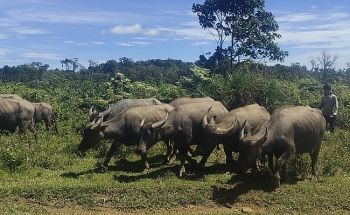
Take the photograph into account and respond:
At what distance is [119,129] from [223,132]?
3063 mm

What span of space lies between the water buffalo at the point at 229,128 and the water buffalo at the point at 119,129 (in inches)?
75.6

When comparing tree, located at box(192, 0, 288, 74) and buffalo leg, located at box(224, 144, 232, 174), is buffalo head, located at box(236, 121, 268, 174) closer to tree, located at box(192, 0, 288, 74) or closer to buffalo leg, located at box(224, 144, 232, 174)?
buffalo leg, located at box(224, 144, 232, 174)

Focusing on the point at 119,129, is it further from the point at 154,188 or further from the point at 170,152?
the point at 154,188

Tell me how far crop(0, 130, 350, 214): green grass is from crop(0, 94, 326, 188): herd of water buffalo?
18.2 inches

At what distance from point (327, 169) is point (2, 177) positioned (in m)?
8.48

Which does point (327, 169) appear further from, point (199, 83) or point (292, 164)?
point (199, 83)

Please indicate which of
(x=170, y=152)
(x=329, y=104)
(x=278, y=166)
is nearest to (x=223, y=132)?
(x=278, y=166)

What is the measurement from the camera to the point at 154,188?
8461 millimetres

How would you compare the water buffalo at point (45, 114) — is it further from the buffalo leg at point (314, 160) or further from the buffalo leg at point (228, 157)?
the buffalo leg at point (314, 160)

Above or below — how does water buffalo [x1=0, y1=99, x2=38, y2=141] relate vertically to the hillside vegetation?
above

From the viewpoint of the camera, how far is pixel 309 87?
3216 centimetres

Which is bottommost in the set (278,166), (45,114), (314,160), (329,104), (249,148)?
(314,160)

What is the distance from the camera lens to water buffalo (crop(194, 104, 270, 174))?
9031 mm

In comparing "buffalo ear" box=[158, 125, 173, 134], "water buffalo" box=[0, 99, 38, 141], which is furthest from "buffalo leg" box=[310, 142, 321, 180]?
"water buffalo" box=[0, 99, 38, 141]
